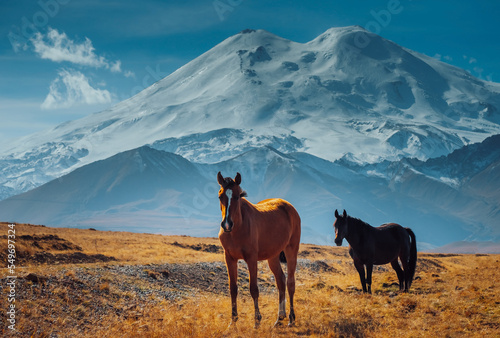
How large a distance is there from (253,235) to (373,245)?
25.8 ft

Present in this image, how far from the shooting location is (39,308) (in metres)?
12.1

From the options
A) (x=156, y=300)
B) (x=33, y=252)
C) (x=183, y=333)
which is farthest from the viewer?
(x=33, y=252)

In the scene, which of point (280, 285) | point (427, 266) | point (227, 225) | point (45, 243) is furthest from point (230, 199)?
point (427, 266)

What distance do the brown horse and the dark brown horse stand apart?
5002 millimetres

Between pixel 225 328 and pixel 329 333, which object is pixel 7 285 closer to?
pixel 225 328

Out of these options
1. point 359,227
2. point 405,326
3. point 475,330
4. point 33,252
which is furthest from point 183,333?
point 33,252

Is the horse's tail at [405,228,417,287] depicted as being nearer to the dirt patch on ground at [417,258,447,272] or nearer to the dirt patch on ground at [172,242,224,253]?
the dirt patch on ground at [417,258,447,272]

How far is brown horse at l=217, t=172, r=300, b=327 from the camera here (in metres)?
11.3

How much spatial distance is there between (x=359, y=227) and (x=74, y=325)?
1084cm

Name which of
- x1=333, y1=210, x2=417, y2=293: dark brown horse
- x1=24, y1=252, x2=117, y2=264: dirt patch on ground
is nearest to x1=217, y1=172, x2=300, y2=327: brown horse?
x1=333, y1=210, x2=417, y2=293: dark brown horse

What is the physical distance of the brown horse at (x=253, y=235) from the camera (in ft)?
37.2

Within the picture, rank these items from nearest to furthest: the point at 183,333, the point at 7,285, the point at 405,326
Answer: the point at 183,333, the point at 405,326, the point at 7,285

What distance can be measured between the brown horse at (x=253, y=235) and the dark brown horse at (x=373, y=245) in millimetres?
5002

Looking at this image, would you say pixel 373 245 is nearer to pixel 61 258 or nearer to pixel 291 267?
pixel 291 267
